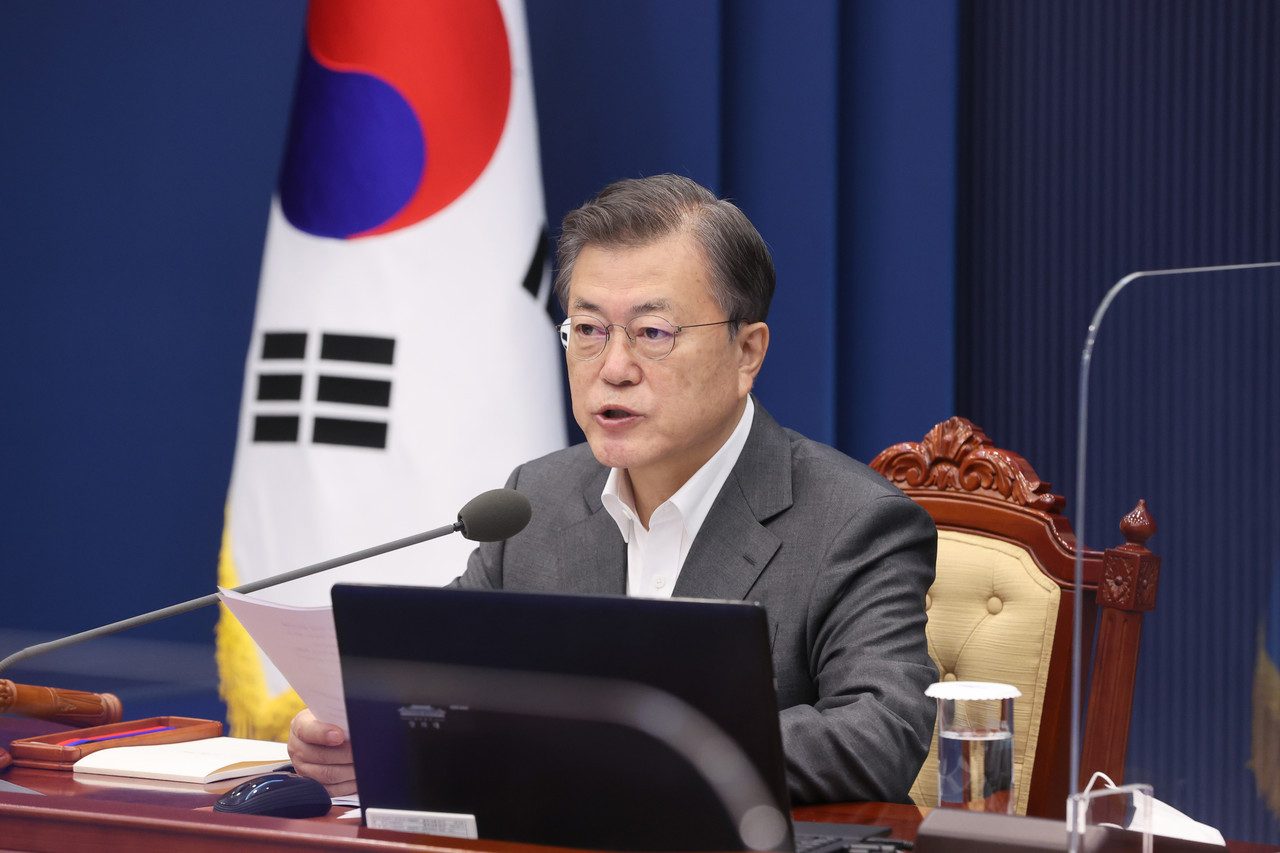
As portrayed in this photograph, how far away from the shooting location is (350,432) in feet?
8.11

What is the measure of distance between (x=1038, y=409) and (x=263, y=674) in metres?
1.71

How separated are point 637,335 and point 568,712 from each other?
0.74 m

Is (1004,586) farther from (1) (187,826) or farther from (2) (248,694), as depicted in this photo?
(2) (248,694)

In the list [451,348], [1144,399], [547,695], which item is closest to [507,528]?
[547,695]

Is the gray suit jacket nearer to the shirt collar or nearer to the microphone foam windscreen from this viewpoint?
the shirt collar

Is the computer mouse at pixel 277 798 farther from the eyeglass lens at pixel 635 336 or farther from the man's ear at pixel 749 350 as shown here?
the man's ear at pixel 749 350

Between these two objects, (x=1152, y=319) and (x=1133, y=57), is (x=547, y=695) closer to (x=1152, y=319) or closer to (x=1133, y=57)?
(x=1152, y=319)

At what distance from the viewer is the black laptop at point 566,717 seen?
0.85 m

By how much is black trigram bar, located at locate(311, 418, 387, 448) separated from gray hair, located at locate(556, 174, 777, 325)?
96 cm

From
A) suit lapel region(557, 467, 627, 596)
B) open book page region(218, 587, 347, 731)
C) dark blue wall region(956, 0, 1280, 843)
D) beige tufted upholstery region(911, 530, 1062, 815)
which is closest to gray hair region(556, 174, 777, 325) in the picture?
suit lapel region(557, 467, 627, 596)

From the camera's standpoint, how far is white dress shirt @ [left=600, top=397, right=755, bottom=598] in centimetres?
163

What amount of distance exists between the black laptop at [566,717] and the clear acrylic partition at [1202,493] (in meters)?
0.22

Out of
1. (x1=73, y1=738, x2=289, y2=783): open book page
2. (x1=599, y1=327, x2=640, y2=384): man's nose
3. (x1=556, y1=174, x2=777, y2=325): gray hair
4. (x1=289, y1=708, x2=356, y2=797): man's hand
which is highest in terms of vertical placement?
(x1=556, y1=174, x2=777, y2=325): gray hair

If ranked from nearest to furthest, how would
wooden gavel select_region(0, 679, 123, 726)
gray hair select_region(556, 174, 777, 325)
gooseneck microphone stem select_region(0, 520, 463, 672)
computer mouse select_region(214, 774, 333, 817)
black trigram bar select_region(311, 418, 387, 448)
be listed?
computer mouse select_region(214, 774, 333, 817) < gooseneck microphone stem select_region(0, 520, 463, 672) < wooden gavel select_region(0, 679, 123, 726) < gray hair select_region(556, 174, 777, 325) < black trigram bar select_region(311, 418, 387, 448)
